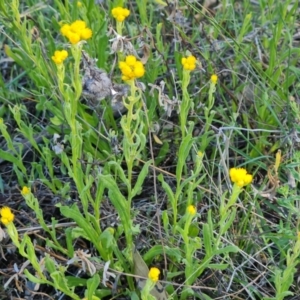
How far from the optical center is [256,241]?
147 centimetres

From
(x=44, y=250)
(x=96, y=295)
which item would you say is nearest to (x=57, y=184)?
(x=44, y=250)

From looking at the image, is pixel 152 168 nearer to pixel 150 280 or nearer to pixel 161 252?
pixel 161 252

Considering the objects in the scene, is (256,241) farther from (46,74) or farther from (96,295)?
(46,74)

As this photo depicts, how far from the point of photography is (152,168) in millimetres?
1613

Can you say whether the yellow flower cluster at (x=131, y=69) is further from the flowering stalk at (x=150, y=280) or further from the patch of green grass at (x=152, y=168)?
the flowering stalk at (x=150, y=280)

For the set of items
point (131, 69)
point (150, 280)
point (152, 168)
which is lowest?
point (152, 168)

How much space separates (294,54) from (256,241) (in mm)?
749

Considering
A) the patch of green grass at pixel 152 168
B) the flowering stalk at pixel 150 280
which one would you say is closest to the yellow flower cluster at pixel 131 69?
the patch of green grass at pixel 152 168

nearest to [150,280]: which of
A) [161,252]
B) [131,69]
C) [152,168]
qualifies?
[161,252]

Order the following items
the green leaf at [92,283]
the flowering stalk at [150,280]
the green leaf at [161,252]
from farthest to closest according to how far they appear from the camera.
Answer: the green leaf at [161,252], the green leaf at [92,283], the flowering stalk at [150,280]

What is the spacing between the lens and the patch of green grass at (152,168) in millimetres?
1247

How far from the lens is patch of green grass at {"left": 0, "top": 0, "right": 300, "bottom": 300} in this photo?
49.1 inches

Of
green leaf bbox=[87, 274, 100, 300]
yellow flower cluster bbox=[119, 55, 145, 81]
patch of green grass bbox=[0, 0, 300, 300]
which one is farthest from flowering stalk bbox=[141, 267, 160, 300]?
yellow flower cluster bbox=[119, 55, 145, 81]

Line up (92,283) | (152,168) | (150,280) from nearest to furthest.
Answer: (150,280)
(92,283)
(152,168)
